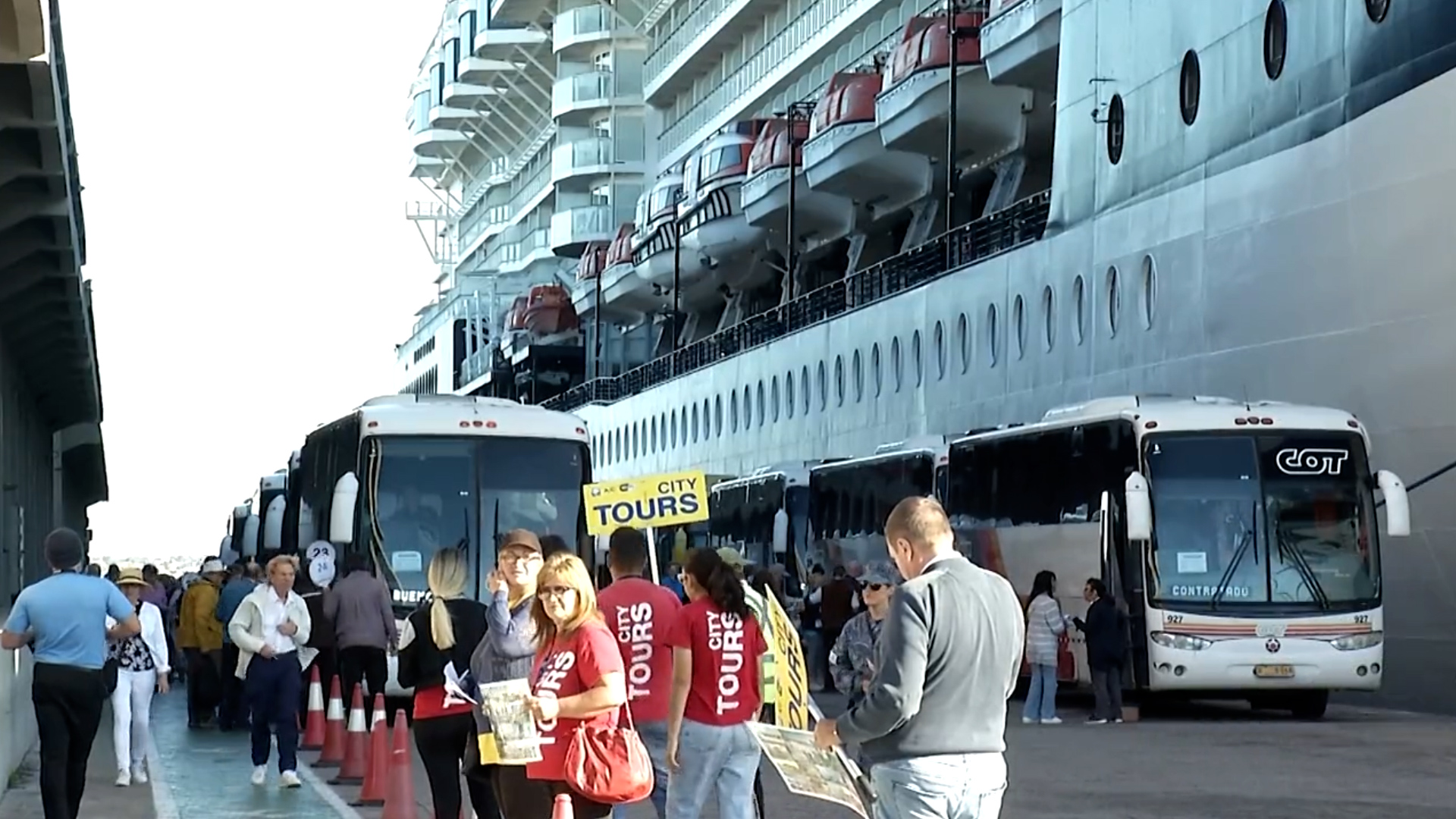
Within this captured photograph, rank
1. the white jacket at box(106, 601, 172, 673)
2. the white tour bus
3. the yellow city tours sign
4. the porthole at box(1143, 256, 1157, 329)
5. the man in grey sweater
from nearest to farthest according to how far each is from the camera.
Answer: the man in grey sweater, the white jacket at box(106, 601, 172, 673), the yellow city tours sign, the white tour bus, the porthole at box(1143, 256, 1157, 329)

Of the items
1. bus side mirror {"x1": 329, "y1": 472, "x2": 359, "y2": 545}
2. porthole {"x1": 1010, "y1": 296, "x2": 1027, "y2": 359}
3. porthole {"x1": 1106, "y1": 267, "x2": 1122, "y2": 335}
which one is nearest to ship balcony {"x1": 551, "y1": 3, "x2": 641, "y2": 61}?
porthole {"x1": 1010, "y1": 296, "x2": 1027, "y2": 359}

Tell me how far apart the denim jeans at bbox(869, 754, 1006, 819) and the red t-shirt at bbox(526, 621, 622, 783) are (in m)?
1.34

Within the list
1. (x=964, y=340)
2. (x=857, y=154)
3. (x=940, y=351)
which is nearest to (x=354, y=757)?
(x=964, y=340)

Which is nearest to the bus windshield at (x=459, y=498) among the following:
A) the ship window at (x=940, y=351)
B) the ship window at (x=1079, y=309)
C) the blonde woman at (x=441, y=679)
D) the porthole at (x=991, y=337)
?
the ship window at (x=1079, y=309)

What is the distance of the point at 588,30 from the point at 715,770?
7227cm

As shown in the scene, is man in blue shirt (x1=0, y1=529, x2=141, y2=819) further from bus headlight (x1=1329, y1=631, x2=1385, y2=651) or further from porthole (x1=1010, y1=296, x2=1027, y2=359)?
porthole (x1=1010, y1=296, x2=1027, y2=359)

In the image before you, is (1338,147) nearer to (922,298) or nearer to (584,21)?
(922,298)

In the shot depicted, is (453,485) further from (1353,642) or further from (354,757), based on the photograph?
(1353,642)

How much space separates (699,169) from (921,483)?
33114 mm

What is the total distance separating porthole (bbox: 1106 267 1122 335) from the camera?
3491 cm

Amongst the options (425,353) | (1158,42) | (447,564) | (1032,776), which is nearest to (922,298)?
(1158,42)

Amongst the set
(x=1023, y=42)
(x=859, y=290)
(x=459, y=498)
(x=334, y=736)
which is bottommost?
(x=334, y=736)

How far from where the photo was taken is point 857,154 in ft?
171

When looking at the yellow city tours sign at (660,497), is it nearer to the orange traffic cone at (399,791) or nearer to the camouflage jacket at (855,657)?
the orange traffic cone at (399,791)
